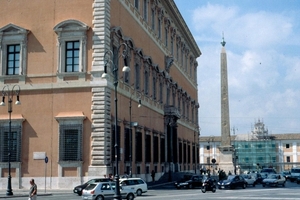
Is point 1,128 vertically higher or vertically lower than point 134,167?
higher

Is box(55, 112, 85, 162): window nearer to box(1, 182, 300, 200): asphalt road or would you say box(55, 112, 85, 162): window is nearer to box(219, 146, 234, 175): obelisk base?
box(1, 182, 300, 200): asphalt road

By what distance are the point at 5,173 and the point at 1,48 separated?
946cm

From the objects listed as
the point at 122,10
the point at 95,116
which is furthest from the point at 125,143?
the point at 122,10

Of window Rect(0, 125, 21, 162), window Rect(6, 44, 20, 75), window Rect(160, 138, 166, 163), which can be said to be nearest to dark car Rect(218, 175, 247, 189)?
window Rect(160, 138, 166, 163)

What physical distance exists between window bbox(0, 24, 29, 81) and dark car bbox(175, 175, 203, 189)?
52.3 ft

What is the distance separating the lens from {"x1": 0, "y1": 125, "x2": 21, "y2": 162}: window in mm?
36219

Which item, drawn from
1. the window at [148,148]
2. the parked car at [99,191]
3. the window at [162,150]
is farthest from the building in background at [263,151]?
the parked car at [99,191]

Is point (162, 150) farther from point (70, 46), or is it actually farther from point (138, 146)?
point (70, 46)

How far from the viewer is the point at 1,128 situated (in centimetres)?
3678

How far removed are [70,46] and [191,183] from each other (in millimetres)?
15551

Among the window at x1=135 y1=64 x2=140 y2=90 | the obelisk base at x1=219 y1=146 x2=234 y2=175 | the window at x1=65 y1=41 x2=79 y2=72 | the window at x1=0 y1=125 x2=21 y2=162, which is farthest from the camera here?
the obelisk base at x1=219 y1=146 x2=234 y2=175

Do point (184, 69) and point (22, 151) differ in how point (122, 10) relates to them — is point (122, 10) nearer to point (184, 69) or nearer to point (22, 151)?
point (22, 151)

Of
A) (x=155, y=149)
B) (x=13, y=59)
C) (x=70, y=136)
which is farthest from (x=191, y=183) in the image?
(x=13, y=59)

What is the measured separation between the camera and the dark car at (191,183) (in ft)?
136
